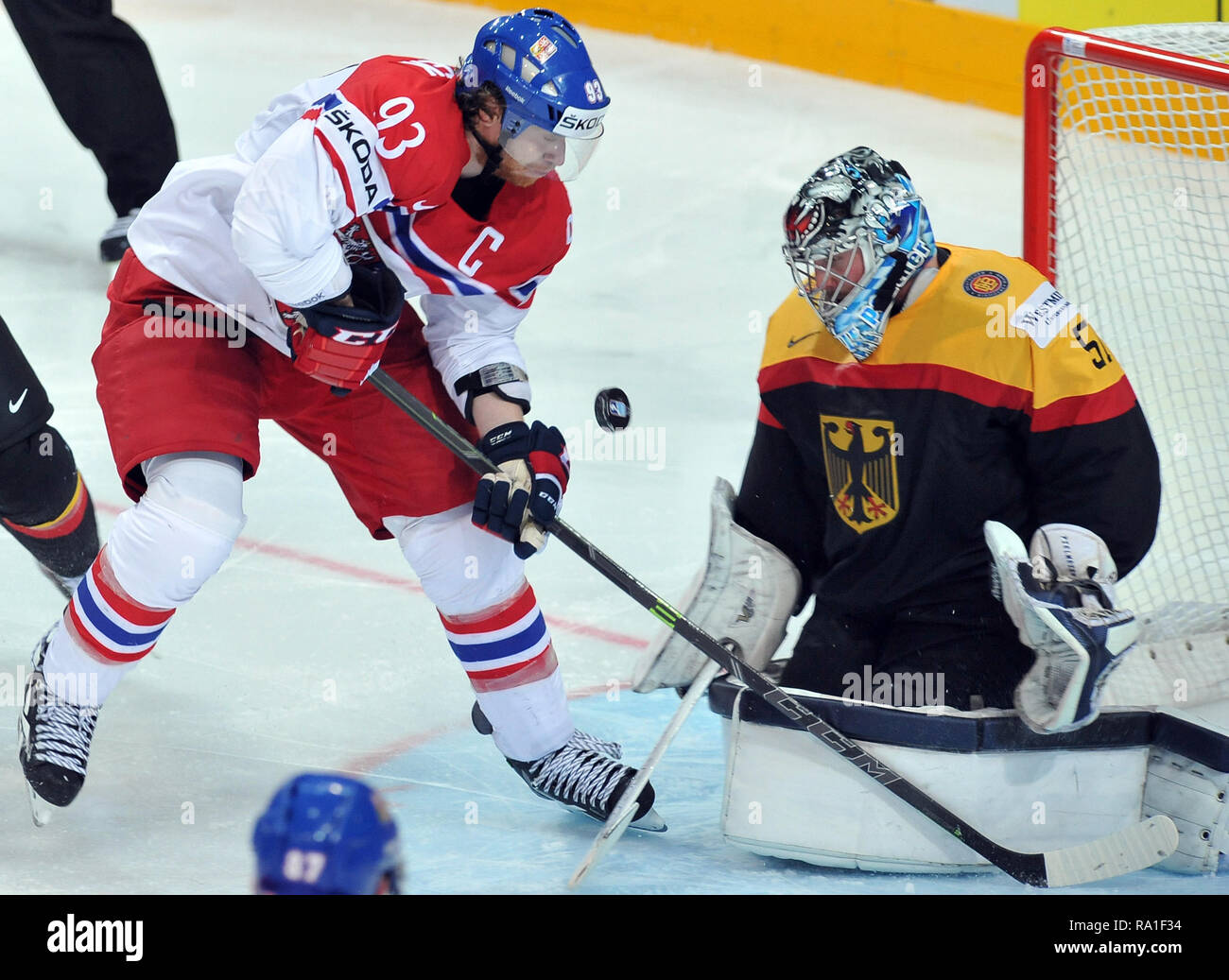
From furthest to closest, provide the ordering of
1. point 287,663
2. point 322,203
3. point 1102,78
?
point 1102,78 < point 287,663 < point 322,203

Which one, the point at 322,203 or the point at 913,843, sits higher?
the point at 322,203

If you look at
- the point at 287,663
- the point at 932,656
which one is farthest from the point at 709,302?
the point at 932,656

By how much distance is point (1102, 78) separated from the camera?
325 cm

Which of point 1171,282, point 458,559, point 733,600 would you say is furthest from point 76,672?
point 1171,282

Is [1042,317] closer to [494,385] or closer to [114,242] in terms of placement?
[494,385]

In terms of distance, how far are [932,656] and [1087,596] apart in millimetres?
309

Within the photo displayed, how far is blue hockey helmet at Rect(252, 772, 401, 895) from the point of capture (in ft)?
3.64

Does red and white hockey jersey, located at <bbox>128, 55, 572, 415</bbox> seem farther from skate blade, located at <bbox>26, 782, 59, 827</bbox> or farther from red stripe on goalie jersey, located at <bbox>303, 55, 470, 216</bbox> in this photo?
skate blade, located at <bbox>26, 782, 59, 827</bbox>

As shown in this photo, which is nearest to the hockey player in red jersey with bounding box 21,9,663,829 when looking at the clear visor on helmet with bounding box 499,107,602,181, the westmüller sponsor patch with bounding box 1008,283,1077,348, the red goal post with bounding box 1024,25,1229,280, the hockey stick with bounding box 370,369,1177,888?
the clear visor on helmet with bounding box 499,107,602,181

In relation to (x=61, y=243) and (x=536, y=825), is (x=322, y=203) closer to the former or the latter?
(x=536, y=825)

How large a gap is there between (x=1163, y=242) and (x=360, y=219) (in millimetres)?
1633

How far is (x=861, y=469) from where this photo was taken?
2436mm

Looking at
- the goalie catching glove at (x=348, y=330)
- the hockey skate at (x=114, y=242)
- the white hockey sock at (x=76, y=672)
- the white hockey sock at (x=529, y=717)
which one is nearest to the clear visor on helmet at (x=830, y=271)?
the goalie catching glove at (x=348, y=330)

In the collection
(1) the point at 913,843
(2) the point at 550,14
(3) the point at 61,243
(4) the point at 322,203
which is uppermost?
(3) the point at 61,243
